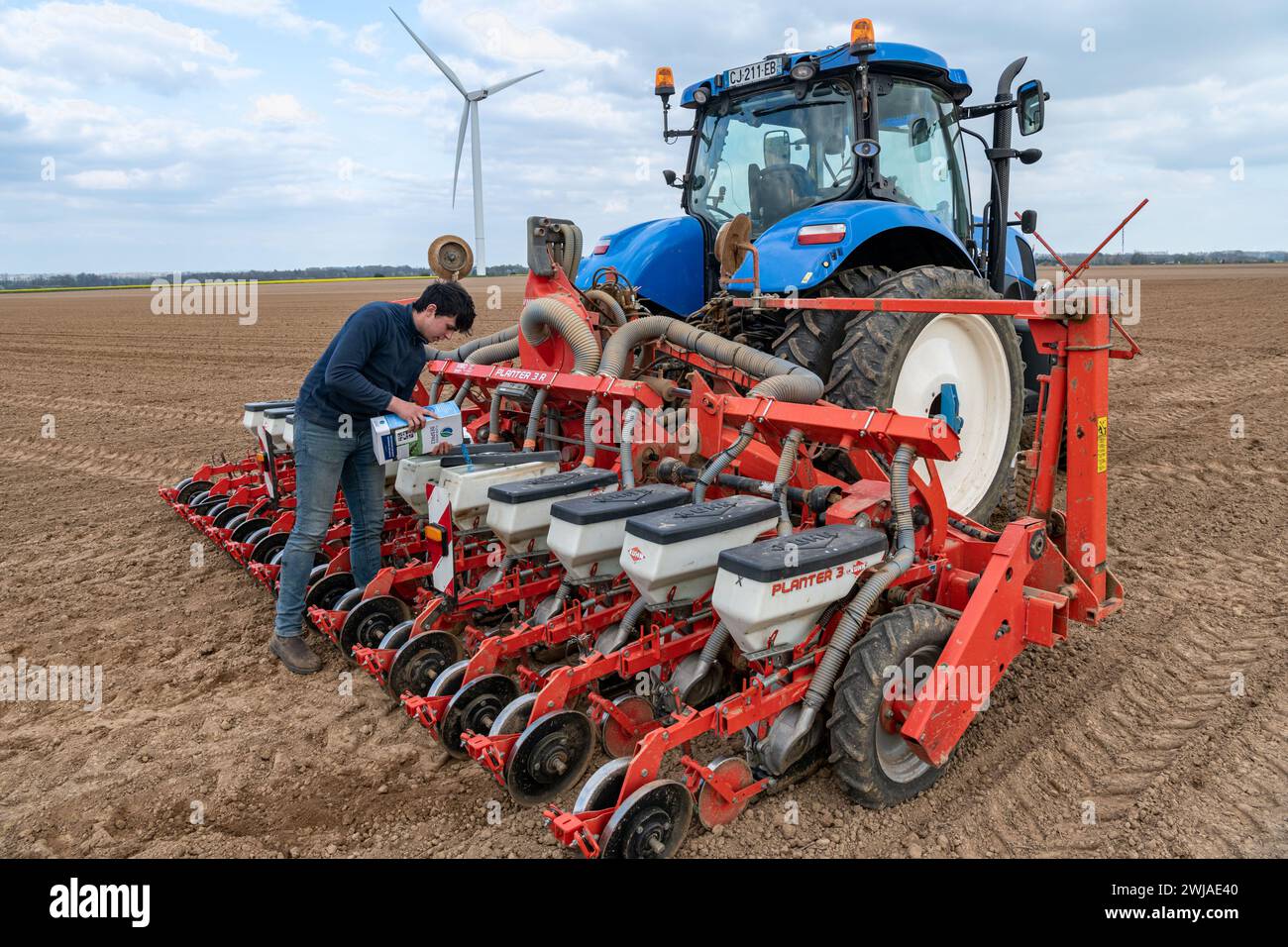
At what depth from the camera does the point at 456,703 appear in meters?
2.92

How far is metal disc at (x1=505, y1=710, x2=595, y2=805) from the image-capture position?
264cm

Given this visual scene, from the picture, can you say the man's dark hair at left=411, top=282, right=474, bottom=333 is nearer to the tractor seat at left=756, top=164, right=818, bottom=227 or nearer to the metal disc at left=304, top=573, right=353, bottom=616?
the metal disc at left=304, top=573, right=353, bottom=616

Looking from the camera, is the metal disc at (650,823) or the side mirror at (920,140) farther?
the side mirror at (920,140)

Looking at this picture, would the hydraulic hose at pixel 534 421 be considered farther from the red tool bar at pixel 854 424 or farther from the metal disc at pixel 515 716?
the metal disc at pixel 515 716

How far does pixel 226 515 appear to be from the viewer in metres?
Result: 5.06

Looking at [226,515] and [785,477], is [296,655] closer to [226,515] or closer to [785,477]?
[226,515]

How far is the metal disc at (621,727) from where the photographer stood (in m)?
2.90

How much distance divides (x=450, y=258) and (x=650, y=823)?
12.2 ft

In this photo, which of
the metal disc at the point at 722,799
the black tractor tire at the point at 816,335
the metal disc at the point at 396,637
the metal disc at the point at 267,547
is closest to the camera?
the metal disc at the point at 722,799

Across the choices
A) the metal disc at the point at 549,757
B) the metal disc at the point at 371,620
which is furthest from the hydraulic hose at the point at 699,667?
the metal disc at the point at 371,620

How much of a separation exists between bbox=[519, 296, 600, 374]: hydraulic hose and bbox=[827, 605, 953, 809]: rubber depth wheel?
1.76 meters

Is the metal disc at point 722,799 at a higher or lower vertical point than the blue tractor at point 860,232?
lower

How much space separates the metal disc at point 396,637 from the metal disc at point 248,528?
1725mm
